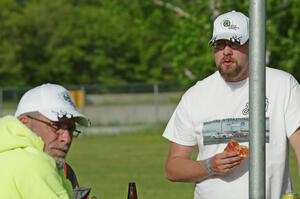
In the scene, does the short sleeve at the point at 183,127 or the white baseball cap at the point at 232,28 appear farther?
the short sleeve at the point at 183,127

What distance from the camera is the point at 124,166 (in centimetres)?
2322

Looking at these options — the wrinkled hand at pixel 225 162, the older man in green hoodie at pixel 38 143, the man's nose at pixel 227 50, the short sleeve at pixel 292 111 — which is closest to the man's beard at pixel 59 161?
the older man in green hoodie at pixel 38 143

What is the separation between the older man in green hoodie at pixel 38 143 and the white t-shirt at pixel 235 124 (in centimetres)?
145

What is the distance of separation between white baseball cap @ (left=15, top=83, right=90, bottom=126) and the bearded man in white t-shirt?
58.8 inches

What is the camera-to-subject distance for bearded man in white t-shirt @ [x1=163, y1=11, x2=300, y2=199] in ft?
20.3

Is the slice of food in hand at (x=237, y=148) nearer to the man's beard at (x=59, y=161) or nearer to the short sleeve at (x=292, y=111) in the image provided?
the short sleeve at (x=292, y=111)

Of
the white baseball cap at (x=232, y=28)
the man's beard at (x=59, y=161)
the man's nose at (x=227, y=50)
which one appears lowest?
the man's beard at (x=59, y=161)

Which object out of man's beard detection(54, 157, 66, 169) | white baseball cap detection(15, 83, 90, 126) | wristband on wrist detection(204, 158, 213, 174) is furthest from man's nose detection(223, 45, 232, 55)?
man's beard detection(54, 157, 66, 169)

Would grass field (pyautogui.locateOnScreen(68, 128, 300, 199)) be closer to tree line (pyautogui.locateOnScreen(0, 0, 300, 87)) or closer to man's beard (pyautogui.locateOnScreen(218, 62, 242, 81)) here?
man's beard (pyautogui.locateOnScreen(218, 62, 242, 81))

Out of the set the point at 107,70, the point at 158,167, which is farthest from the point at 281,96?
the point at 107,70

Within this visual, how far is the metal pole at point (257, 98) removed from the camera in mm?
4379

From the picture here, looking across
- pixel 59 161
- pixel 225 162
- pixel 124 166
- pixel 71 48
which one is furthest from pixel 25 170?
pixel 71 48

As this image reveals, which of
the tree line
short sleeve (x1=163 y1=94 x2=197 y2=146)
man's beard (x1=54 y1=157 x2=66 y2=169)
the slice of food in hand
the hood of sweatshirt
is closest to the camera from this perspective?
the hood of sweatshirt

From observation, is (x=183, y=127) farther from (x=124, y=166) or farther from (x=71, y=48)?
(x=71, y=48)
